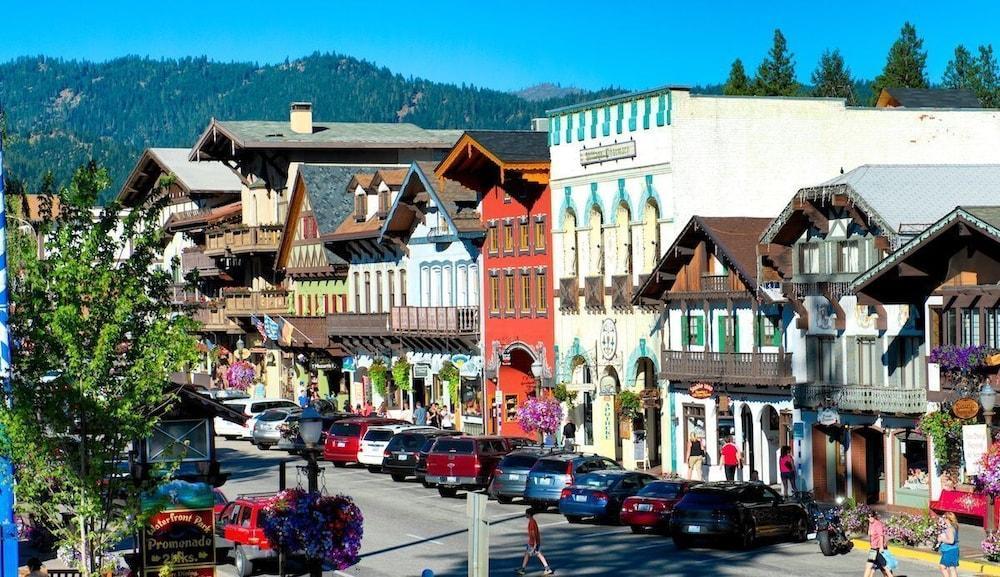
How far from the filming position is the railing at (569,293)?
61.0m

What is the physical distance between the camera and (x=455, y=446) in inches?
1976

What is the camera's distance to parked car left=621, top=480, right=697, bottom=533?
41.2 m

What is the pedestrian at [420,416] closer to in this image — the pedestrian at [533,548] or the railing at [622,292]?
the railing at [622,292]

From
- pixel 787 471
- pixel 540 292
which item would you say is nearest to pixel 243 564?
pixel 787 471

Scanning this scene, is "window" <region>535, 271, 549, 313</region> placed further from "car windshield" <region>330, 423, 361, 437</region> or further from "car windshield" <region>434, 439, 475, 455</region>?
"car windshield" <region>434, 439, 475, 455</region>

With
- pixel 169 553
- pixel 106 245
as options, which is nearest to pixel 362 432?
pixel 169 553

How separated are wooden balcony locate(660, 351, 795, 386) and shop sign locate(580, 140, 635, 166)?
6714 mm

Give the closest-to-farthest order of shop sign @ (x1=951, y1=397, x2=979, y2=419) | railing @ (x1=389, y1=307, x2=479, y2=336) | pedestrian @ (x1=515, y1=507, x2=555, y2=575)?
pedestrian @ (x1=515, y1=507, x2=555, y2=575), shop sign @ (x1=951, y1=397, x2=979, y2=419), railing @ (x1=389, y1=307, x2=479, y2=336)

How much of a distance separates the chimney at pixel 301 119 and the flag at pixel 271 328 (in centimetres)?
1325

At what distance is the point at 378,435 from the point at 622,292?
8455 mm

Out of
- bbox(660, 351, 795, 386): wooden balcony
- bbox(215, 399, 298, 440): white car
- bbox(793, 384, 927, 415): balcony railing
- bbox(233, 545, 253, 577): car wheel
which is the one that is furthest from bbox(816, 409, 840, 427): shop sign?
bbox(215, 399, 298, 440): white car

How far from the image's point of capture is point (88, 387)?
2619 centimetres

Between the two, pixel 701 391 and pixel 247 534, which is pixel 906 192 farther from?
Result: pixel 247 534

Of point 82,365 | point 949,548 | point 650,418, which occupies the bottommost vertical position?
point 949,548
